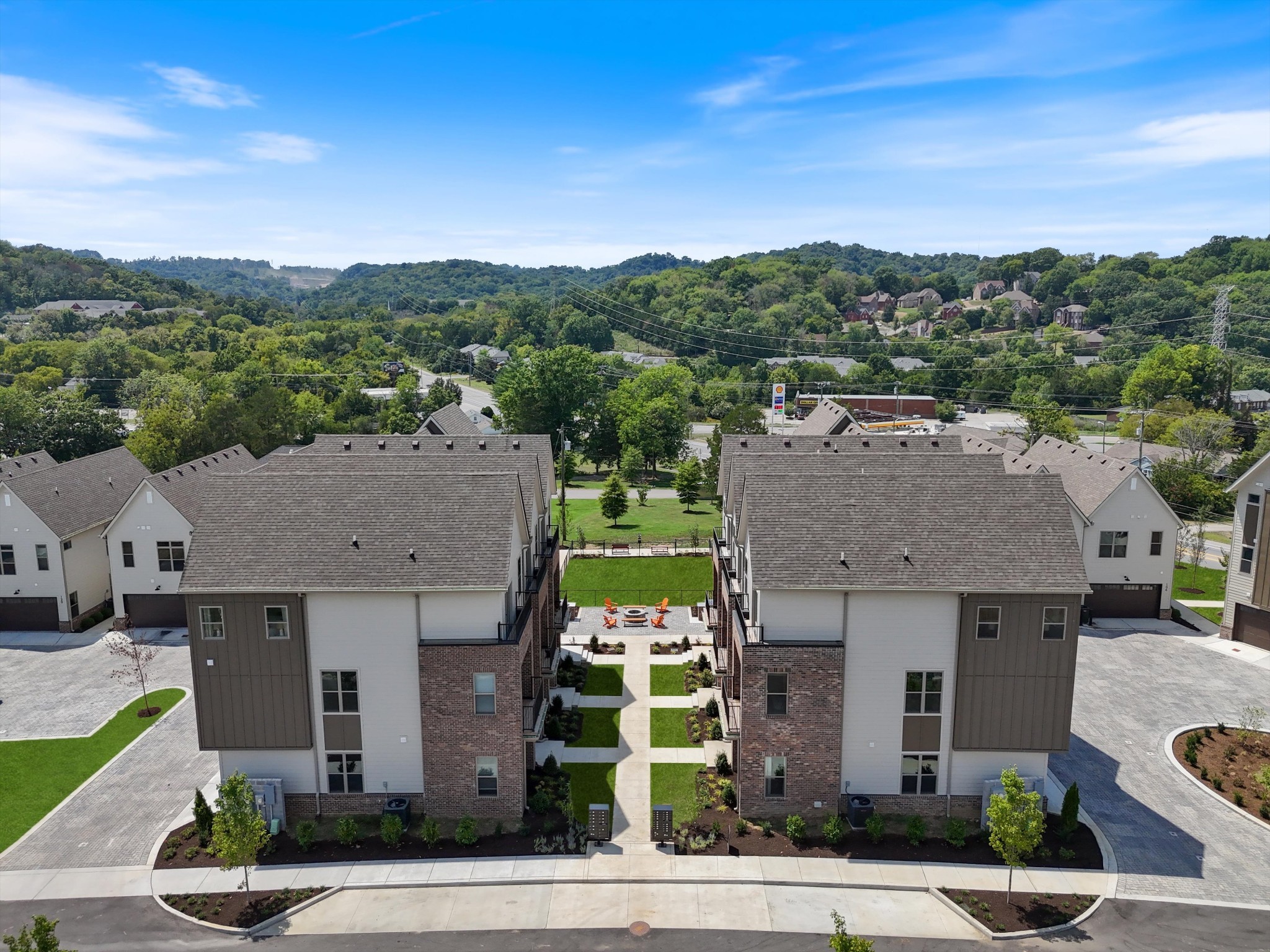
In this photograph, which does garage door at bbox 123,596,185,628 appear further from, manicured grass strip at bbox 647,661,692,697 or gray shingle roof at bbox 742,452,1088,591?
gray shingle roof at bbox 742,452,1088,591

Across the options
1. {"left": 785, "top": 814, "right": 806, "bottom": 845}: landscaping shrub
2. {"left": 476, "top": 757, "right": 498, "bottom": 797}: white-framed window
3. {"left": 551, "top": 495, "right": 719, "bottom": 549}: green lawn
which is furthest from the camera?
{"left": 551, "top": 495, "right": 719, "bottom": 549}: green lawn

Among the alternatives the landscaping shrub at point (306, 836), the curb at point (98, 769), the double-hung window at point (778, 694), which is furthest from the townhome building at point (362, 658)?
the double-hung window at point (778, 694)

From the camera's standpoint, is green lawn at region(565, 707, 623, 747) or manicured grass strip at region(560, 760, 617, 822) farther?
green lawn at region(565, 707, 623, 747)

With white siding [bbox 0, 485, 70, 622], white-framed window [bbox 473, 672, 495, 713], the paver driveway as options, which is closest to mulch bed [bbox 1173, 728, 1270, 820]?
the paver driveway

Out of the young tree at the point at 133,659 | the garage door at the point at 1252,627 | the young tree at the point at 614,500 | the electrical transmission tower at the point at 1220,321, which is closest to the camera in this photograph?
the young tree at the point at 133,659

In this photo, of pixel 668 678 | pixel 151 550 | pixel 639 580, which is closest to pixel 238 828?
pixel 668 678

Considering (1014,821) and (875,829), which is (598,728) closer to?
(875,829)

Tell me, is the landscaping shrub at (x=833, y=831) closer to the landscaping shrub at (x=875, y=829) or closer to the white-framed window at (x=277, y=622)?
the landscaping shrub at (x=875, y=829)
